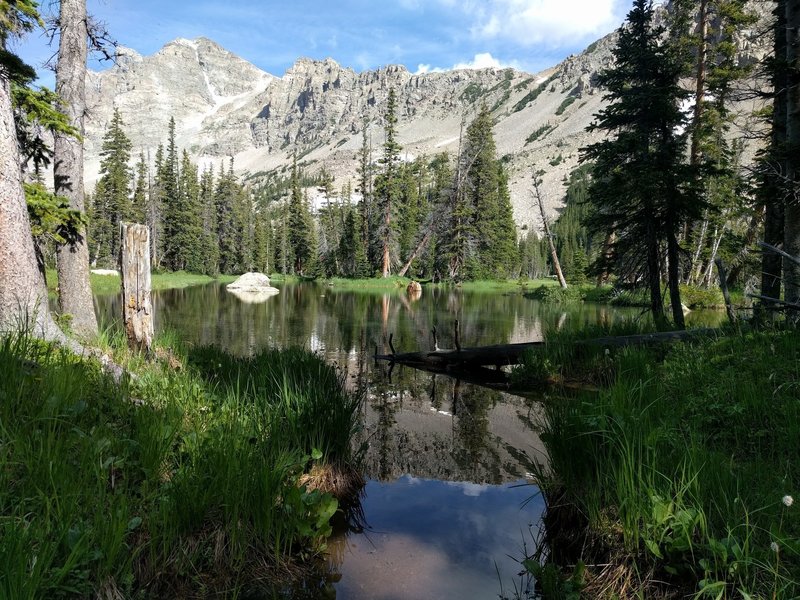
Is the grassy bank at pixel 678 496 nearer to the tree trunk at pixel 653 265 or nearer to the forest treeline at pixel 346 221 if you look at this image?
the tree trunk at pixel 653 265

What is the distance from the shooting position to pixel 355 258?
56.7 meters

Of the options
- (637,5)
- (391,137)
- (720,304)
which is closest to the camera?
(637,5)

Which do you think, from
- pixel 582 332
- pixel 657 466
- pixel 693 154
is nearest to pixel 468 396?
pixel 582 332

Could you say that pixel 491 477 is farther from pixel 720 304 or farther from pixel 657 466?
pixel 720 304

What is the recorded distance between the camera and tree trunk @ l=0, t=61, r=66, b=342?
5461mm

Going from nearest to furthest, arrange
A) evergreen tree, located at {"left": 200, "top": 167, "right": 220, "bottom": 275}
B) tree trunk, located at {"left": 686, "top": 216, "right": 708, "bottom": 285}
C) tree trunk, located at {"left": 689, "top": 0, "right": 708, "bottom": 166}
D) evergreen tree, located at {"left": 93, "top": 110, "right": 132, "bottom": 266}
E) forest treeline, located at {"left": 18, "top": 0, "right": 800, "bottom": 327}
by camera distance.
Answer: forest treeline, located at {"left": 18, "top": 0, "right": 800, "bottom": 327} → tree trunk, located at {"left": 689, "top": 0, "right": 708, "bottom": 166} → tree trunk, located at {"left": 686, "top": 216, "right": 708, "bottom": 285} → evergreen tree, located at {"left": 93, "top": 110, "right": 132, "bottom": 266} → evergreen tree, located at {"left": 200, "top": 167, "right": 220, "bottom": 275}

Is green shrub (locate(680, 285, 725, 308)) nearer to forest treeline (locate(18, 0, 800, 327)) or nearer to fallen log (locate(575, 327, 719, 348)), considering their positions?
forest treeline (locate(18, 0, 800, 327))

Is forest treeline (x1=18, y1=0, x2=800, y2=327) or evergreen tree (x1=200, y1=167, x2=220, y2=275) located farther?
evergreen tree (x1=200, y1=167, x2=220, y2=275)

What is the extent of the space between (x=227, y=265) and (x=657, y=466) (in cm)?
7735

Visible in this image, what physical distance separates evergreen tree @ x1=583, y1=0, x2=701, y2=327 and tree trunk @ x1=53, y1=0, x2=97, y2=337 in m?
12.5

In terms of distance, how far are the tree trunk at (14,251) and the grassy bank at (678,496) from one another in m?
5.84

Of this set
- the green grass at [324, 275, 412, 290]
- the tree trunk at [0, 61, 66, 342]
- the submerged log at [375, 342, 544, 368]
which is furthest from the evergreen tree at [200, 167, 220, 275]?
the tree trunk at [0, 61, 66, 342]

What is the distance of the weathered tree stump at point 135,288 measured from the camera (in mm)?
7863

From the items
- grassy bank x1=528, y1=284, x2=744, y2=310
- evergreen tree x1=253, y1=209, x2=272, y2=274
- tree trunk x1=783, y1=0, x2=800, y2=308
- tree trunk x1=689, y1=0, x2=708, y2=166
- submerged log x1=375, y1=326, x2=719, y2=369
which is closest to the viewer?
tree trunk x1=783, y1=0, x2=800, y2=308
